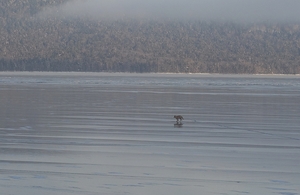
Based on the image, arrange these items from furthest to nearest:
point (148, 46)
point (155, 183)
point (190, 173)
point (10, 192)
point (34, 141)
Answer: point (148, 46) < point (34, 141) < point (190, 173) < point (155, 183) < point (10, 192)

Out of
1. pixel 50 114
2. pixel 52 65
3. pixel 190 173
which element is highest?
pixel 190 173

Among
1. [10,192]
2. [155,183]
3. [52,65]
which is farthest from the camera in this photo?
[52,65]

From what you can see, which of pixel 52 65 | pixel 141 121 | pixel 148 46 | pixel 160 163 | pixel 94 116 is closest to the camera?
pixel 160 163

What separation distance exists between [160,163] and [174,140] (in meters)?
3.22

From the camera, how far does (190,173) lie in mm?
10391

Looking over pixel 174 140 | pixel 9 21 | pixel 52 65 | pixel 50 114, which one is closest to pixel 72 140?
pixel 174 140

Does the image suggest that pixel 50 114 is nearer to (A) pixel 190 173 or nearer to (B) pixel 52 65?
(A) pixel 190 173

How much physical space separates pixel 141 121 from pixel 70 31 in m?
Answer: 181

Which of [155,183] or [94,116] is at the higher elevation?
[155,183]

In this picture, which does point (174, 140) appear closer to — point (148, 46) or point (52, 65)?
point (52, 65)

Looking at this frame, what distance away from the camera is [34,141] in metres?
13.8

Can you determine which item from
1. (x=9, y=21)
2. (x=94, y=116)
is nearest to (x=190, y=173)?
(x=94, y=116)

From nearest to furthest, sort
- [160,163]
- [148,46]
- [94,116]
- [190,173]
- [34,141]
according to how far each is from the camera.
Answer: [190,173], [160,163], [34,141], [94,116], [148,46]

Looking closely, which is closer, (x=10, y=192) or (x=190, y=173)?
(x=10, y=192)
